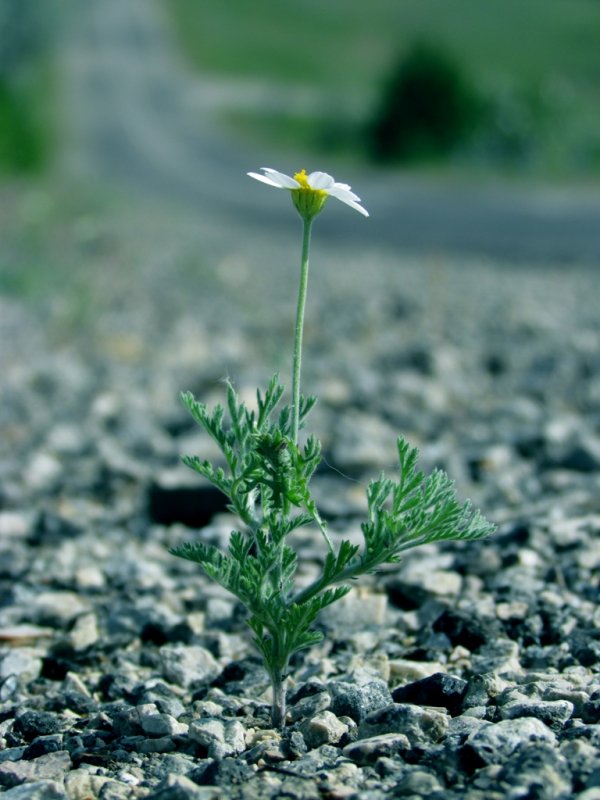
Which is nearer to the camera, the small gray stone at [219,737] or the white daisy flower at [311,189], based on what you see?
the white daisy flower at [311,189]

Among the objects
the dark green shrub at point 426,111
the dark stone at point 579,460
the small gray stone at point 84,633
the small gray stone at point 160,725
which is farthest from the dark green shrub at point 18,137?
the small gray stone at point 160,725

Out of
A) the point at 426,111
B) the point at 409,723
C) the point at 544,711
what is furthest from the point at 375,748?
the point at 426,111

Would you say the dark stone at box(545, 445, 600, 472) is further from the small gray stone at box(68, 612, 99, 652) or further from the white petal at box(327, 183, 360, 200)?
the white petal at box(327, 183, 360, 200)

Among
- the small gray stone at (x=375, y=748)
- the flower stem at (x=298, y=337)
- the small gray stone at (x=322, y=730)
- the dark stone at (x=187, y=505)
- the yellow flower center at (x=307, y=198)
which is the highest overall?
the dark stone at (x=187, y=505)

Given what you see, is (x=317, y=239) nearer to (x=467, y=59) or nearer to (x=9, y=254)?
(x=9, y=254)

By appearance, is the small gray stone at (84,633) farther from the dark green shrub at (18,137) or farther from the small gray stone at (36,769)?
the dark green shrub at (18,137)
